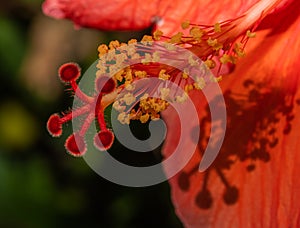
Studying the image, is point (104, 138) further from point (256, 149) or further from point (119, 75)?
point (256, 149)

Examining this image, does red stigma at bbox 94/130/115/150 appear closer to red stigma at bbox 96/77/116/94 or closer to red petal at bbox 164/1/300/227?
red stigma at bbox 96/77/116/94

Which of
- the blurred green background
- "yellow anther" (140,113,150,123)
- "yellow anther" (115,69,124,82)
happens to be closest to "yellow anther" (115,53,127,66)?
"yellow anther" (115,69,124,82)

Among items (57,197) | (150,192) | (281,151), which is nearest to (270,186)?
(281,151)

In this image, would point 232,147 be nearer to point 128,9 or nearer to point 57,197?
point 128,9

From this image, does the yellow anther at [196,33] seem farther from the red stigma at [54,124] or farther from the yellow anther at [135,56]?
the red stigma at [54,124]

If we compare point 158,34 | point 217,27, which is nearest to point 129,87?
point 158,34

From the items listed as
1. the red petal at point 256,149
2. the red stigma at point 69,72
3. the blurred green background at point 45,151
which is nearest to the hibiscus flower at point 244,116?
the red petal at point 256,149
